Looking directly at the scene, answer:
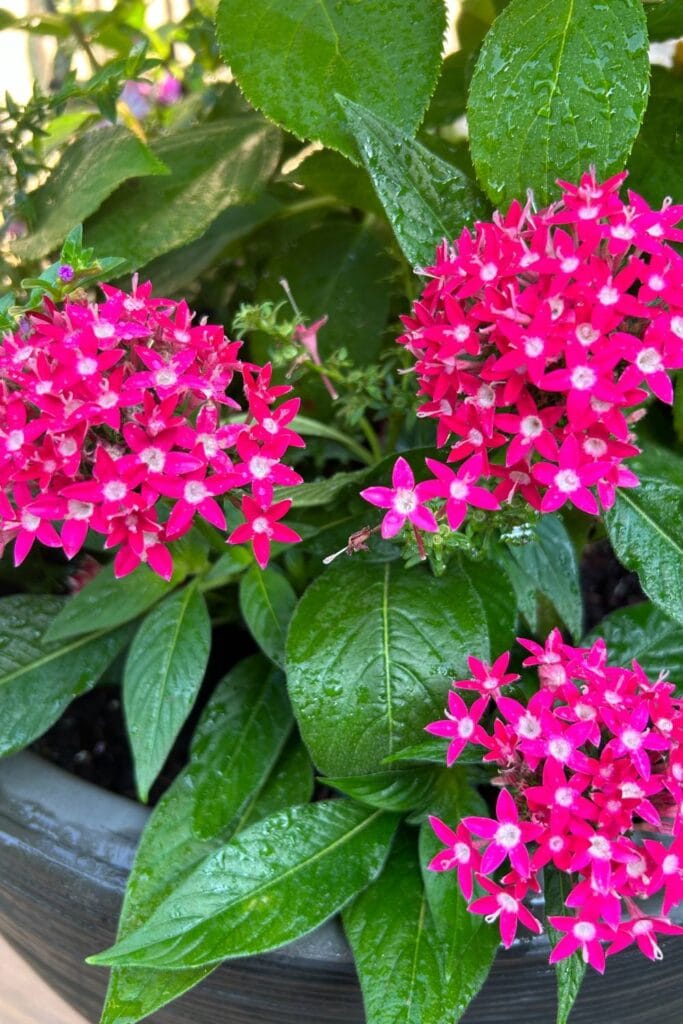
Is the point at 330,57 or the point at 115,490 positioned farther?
the point at 330,57

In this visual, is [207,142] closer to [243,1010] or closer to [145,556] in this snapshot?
[145,556]

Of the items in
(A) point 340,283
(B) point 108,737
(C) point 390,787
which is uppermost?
(A) point 340,283

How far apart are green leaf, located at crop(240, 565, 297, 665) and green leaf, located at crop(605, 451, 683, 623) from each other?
21 cm

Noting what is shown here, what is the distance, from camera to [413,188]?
581 millimetres

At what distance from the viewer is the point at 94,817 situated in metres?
0.61

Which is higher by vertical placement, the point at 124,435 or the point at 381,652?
the point at 124,435

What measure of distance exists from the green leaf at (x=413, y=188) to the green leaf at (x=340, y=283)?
9.2 inches

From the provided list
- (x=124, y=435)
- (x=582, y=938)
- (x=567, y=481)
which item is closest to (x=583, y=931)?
(x=582, y=938)

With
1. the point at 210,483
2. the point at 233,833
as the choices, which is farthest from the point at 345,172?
the point at 233,833

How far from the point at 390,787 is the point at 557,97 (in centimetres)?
41

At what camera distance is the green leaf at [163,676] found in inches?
22.8

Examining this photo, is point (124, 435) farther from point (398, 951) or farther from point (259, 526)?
point (398, 951)

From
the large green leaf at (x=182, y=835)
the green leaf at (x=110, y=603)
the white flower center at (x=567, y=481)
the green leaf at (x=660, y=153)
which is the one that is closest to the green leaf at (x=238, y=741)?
the large green leaf at (x=182, y=835)

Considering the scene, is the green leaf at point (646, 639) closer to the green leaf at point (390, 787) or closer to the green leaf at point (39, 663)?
the green leaf at point (390, 787)
